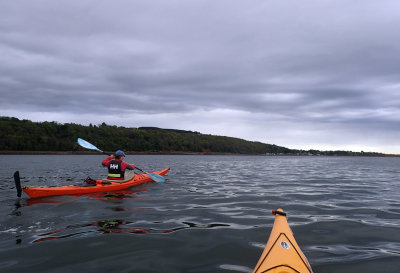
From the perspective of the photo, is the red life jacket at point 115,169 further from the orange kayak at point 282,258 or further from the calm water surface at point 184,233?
the orange kayak at point 282,258

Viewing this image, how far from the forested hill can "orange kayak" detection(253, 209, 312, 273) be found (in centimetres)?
9446

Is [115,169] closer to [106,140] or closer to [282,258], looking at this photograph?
[282,258]

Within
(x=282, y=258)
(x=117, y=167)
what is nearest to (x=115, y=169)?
(x=117, y=167)

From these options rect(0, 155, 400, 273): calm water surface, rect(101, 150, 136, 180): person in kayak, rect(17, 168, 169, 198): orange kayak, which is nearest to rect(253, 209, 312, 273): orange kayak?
rect(0, 155, 400, 273): calm water surface

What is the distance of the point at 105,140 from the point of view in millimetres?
110188

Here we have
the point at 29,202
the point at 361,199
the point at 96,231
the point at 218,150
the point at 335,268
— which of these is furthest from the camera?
the point at 218,150

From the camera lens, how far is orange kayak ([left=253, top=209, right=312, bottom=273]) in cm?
337

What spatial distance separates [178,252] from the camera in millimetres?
5051

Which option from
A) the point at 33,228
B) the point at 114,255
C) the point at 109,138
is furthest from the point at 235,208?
the point at 109,138

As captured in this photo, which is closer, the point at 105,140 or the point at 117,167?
the point at 117,167

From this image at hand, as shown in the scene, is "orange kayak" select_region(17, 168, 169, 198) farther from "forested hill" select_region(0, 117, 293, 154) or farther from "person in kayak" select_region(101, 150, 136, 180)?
"forested hill" select_region(0, 117, 293, 154)

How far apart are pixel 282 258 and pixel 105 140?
113 metres

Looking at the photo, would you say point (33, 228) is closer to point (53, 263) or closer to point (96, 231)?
point (96, 231)

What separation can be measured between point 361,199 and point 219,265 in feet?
26.7
